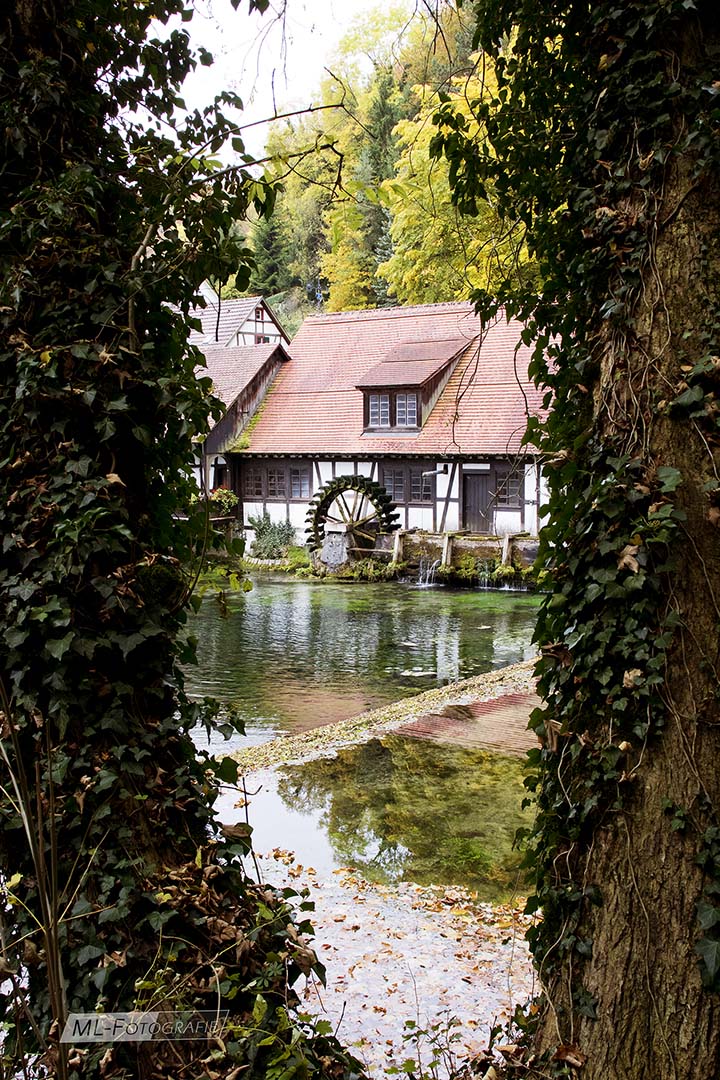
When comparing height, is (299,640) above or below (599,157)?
below

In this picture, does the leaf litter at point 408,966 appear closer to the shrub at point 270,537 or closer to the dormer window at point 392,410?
the dormer window at point 392,410

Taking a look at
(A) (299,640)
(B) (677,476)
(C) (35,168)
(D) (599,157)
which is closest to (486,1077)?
(B) (677,476)


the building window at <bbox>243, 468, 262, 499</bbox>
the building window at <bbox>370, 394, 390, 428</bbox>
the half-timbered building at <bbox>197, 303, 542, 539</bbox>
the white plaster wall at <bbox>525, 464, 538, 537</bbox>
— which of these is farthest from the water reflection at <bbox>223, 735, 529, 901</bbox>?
the building window at <bbox>243, 468, 262, 499</bbox>

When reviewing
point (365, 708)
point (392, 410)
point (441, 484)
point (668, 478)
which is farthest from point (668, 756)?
point (392, 410)

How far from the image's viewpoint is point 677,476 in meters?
2.48

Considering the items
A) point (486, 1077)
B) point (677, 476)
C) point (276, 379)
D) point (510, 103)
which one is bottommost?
point (486, 1077)

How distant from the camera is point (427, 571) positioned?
69.3ft

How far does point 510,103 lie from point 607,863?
9.07ft

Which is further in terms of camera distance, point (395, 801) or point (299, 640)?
point (299, 640)

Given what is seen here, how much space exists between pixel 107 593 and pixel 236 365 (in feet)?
80.8

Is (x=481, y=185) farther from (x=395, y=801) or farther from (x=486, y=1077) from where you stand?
(x=395, y=801)

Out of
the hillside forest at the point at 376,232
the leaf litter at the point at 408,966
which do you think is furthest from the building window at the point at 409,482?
the leaf litter at the point at 408,966

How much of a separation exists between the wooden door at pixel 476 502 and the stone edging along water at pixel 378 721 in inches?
335

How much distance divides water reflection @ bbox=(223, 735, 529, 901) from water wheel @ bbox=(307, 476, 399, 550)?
13037mm
